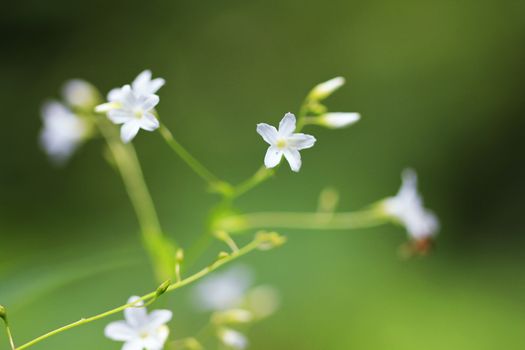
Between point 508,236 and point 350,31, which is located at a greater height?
point 350,31

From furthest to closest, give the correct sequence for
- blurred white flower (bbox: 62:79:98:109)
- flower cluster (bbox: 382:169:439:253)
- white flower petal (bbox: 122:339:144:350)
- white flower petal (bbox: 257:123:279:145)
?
blurred white flower (bbox: 62:79:98:109) → flower cluster (bbox: 382:169:439:253) → white flower petal (bbox: 257:123:279:145) → white flower petal (bbox: 122:339:144:350)

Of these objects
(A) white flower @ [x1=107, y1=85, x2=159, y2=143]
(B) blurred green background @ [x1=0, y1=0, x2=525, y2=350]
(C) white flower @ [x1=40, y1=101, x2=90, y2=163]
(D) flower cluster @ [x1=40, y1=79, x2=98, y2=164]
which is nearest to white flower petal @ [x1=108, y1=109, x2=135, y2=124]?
(A) white flower @ [x1=107, y1=85, x2=159, y2=143]

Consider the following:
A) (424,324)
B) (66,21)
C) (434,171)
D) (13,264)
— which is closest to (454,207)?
(434,171)

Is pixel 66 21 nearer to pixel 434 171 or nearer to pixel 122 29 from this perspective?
pixel 122 29

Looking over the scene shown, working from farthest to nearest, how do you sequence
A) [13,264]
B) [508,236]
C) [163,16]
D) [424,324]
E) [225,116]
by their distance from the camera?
[163,16]
[225,116]
[508,236]
[424,324]
[13,264]

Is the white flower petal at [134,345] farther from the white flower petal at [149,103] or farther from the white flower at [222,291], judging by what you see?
the white flower at [222,291]

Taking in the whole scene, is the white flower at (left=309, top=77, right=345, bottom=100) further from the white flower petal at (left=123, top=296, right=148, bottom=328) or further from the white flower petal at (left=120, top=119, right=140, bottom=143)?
the white flower petal at (left=123, top=296, right=148, bottom=328)

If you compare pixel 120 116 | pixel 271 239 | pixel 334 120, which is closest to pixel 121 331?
pixel 271 239

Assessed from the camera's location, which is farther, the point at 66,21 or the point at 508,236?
the point at 66,21
